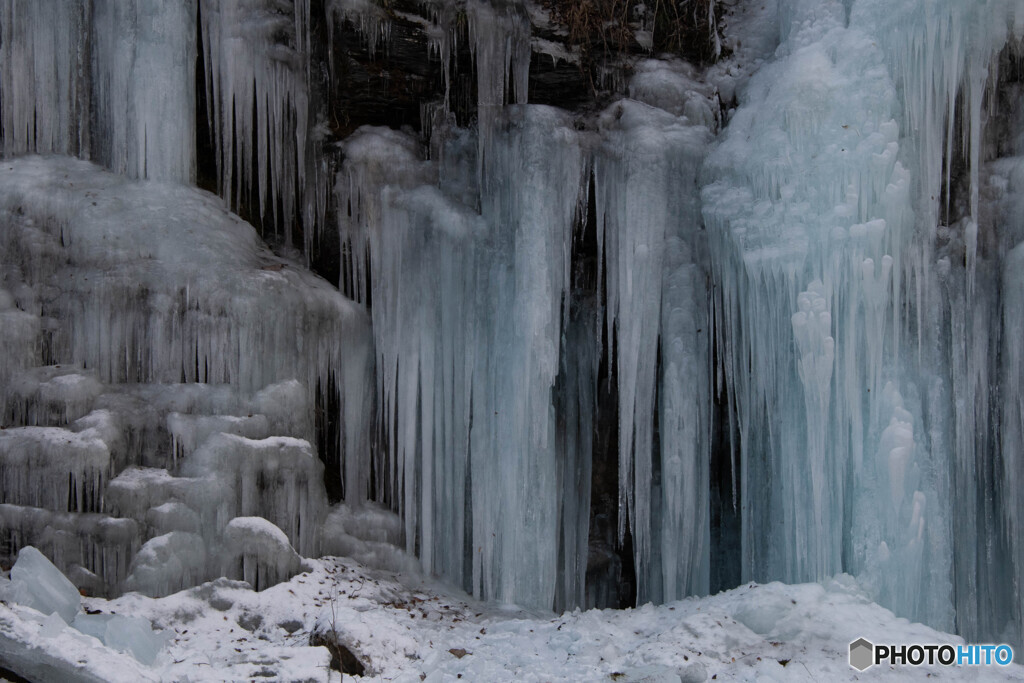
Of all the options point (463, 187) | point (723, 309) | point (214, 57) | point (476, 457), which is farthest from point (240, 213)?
point (723, 309)

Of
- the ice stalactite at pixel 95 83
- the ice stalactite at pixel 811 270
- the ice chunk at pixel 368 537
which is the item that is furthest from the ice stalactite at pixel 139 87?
the ice stalactite at pixel 811 270

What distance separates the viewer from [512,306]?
25.0 ft

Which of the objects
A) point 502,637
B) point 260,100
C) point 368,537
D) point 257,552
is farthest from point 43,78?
point 502,637

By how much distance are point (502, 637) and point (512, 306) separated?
2726mm

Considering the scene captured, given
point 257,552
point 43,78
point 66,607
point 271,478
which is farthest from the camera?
point 43,78

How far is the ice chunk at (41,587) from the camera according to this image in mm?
4945

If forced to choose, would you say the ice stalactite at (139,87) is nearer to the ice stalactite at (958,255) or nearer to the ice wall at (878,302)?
the ice wall at (878,302)

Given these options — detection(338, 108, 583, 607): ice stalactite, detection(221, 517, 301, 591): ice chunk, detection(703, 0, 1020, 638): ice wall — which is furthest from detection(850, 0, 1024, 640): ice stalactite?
detection(221, 517, 301, 591): ice chunk

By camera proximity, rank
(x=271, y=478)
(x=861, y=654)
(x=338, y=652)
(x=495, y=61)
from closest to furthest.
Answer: (x=861, y=654) < (x=338, y=652) < (x=271, y=478) < (x=495, y=61)

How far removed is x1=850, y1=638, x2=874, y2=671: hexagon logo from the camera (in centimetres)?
532

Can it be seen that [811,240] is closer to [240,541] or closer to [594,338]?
[594,338]

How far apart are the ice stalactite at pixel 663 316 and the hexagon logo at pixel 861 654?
2.19 meters

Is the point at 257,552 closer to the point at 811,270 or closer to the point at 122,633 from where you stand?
the point at 122,633

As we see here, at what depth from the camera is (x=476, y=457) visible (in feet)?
24.9
